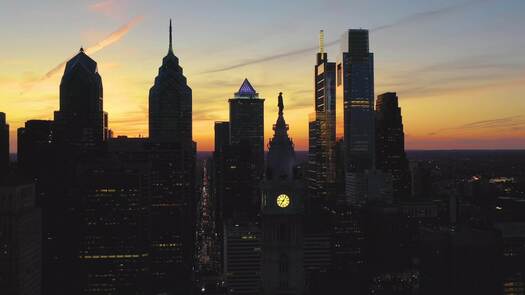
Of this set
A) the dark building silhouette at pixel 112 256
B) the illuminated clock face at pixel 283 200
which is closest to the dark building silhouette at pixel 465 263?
the dark building silhouette at pixel 112 256

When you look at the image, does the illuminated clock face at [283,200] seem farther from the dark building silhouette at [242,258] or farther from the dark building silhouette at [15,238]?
the dark building silhouette at [242,258]

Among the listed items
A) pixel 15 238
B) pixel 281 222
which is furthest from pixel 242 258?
pixel 281 222

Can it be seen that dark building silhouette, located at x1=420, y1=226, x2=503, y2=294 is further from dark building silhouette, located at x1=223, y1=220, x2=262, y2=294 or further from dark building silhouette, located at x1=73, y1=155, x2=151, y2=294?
dark building silhouette, located at x1=73, y1=155, x2=151, y2=294

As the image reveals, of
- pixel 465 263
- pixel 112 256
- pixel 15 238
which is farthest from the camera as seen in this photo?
pixel 112 256

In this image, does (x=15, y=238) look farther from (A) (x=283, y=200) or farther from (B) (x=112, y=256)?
(A) (x=283, y=200)

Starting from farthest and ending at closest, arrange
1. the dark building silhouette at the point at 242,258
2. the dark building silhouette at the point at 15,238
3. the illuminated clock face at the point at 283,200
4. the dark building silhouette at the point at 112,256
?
the dark building silhouette at the point at 112,256 < the dark building silhouette at the point at 242,258 < the dark building silhouette at the point at 15,238 < the illuminated clock face at the point at 283,200
